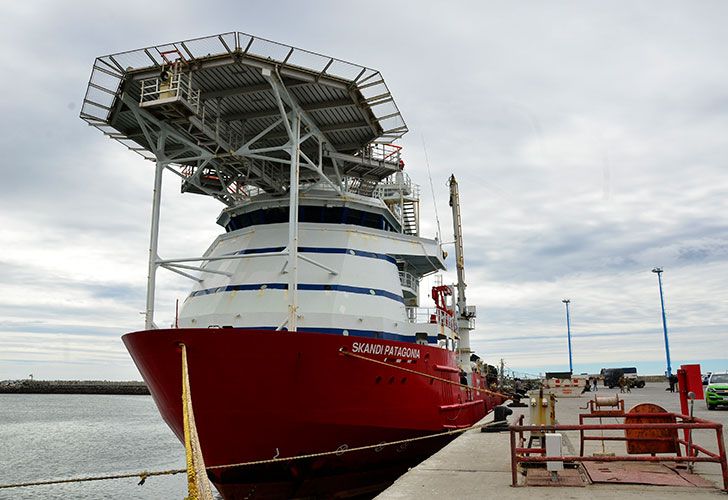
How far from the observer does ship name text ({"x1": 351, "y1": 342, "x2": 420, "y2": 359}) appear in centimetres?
1102

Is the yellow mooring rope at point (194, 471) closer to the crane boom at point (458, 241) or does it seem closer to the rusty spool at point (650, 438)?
the rusty spool at point (650, 438)

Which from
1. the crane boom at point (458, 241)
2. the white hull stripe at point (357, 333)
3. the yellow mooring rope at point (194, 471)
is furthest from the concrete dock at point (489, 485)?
the crane boom at point (458, 241)

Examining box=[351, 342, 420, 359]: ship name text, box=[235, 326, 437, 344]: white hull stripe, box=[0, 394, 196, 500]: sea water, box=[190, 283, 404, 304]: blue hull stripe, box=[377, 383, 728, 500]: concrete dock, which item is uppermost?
box=[190, 283, 404, 304]: blue hull stripe

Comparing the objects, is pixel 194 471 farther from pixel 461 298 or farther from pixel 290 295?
pixel 461 298

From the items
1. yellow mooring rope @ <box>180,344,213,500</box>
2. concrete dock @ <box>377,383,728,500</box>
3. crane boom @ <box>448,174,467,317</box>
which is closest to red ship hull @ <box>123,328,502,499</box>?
concrete dock @ <box>377,383,728,500</box>

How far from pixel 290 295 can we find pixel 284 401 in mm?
2409

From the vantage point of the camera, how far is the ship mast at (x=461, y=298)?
25759mm

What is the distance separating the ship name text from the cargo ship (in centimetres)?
4

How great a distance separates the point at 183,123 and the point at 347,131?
4607 mm

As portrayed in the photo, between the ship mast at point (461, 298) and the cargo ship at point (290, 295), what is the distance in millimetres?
6540

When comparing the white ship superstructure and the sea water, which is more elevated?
the white ship superstructure

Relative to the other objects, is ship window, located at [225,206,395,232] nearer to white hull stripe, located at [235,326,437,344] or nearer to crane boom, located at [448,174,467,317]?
white hull stripe, located at [235,326,437,344]

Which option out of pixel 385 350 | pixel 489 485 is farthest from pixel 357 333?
pixel 489 485

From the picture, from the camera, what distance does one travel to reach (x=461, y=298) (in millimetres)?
29375
